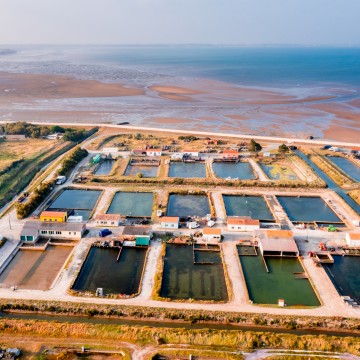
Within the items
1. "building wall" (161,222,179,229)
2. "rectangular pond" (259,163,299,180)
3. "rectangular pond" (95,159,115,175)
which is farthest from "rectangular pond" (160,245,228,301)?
"rectangular pond" (95,159,115,175)

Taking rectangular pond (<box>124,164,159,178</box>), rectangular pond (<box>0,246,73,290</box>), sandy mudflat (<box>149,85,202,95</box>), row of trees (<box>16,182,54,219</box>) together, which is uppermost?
sandy mudflat (<box>149,85,202,95</box>)

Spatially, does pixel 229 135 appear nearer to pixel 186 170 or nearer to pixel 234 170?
pixel 234 170

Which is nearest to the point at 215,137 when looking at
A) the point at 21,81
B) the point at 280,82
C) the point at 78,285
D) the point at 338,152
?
the point at 338,152

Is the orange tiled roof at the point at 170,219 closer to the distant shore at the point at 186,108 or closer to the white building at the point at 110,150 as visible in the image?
the white building at the point at 110,150

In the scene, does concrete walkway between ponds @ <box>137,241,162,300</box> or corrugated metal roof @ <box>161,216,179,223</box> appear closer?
concrete walkway between ponds @ <box>137,241,162,300</box>

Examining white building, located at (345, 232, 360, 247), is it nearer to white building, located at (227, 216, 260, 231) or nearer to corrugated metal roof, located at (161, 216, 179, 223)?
white building, located at (227, 216, 260, 231)

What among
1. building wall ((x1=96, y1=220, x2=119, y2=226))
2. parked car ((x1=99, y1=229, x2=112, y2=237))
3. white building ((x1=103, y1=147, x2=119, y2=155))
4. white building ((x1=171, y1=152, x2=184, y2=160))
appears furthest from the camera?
white building ((x1=103, y1=147, x2=119, y2=155))

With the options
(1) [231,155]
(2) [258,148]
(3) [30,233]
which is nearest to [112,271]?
(3) [30,233]
